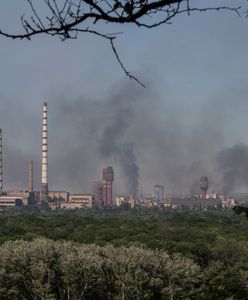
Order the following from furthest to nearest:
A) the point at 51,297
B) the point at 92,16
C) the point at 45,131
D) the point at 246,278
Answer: the point at 45,131 → the point at 246,278 → the point at 51,297 → the point at 92,16

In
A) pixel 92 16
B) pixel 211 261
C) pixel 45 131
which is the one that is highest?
pixel 45 131

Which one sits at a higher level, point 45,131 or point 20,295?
point 45,131

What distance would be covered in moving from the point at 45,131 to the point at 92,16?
19167 cm

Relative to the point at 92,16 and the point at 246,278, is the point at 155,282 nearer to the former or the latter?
the point at 246,278

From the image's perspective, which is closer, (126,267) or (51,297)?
(51,297)

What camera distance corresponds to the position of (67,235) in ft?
255

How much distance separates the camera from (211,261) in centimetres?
5888

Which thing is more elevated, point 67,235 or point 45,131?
point 45,131

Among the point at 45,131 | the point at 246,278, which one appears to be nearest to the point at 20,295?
the point at 246,278

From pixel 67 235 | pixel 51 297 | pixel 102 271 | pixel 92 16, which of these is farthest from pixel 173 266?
pixel 67 235

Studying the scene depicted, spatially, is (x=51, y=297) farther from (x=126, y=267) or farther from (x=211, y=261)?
(x=211, y=261)

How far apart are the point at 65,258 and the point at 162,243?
26518mm

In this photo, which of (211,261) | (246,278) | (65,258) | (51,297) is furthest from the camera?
(211,261)

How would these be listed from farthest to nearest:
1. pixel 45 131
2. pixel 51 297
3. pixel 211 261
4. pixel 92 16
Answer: pixel 45 131 → pixel 211 261 → pixel 51 297 → pixel 92 16
